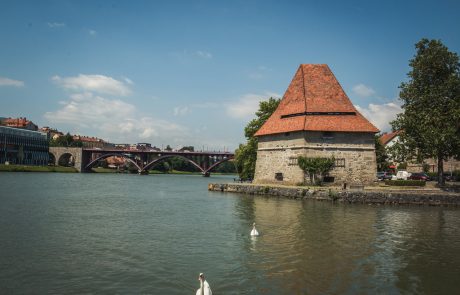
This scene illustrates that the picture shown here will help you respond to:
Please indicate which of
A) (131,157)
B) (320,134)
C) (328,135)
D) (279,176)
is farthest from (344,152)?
(131,157)

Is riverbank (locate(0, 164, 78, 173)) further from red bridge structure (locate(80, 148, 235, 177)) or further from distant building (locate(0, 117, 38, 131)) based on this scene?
distant building (locate(0, 117, 38, 131))

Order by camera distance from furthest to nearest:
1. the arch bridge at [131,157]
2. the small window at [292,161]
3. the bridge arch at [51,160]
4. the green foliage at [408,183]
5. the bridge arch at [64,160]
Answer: the bridge arch at [51,160] < the bridge arch at [64,160] < the arch bridge at [131,157] < the small window at [292,161] < the green foliage at [408,183]

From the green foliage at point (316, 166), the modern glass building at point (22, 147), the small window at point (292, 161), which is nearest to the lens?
the green foliage at point (316, 166)

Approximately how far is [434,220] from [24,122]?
5477 inches

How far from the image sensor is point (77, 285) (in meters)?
9.88

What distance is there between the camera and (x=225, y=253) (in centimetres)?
1345

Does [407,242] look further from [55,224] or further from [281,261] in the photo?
[55,224]

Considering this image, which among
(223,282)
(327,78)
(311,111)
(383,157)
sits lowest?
(223,282)

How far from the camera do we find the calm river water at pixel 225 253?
33.3 feet

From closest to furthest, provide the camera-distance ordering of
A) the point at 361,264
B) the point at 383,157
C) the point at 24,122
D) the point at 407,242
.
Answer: the point at 361,264 < the point at 407,242 < the point at 383,157 < the point at 24,122

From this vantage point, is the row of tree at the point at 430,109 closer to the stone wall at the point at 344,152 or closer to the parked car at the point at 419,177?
the stone wall at the point at 344,152

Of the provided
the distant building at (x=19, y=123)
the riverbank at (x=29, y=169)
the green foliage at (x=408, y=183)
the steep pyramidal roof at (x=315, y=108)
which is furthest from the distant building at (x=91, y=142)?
the green foliage at (x=408, y=183)

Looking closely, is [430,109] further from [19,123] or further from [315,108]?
[19,123]

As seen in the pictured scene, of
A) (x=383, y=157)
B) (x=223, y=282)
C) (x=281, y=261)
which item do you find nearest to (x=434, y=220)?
(x=281, y=261)
